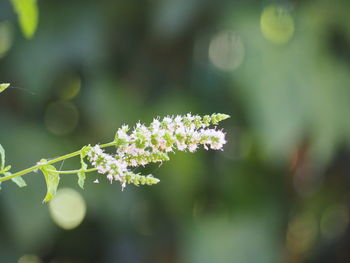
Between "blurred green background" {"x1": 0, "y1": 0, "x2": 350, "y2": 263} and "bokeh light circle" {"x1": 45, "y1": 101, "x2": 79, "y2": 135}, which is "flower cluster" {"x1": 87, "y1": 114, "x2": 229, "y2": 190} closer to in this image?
"blurred green background" {"x1": 0, "y1": 0, "x2": 350, "y2": 263}

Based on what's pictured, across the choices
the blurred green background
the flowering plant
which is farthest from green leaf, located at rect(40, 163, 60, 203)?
the blurred green background

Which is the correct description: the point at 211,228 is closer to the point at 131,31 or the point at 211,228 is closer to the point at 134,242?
the point at 134,242

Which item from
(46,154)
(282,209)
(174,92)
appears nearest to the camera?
(46,154)

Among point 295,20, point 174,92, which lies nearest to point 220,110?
point 174,92

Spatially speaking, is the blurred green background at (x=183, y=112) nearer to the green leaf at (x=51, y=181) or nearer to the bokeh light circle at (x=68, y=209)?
the bokeh light circle at (x=68, y=209)

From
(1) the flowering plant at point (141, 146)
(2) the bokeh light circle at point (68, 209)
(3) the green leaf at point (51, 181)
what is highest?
(1) the flowering plant at point (141, 146)

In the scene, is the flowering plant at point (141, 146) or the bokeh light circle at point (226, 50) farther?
the bokeh light circle at point (226, 50)

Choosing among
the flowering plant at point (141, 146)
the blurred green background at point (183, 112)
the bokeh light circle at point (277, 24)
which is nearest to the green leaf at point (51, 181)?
the flowering plant at point (141, 146)

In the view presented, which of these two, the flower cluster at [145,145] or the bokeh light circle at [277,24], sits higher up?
the bokeh light circle at [277,24]
